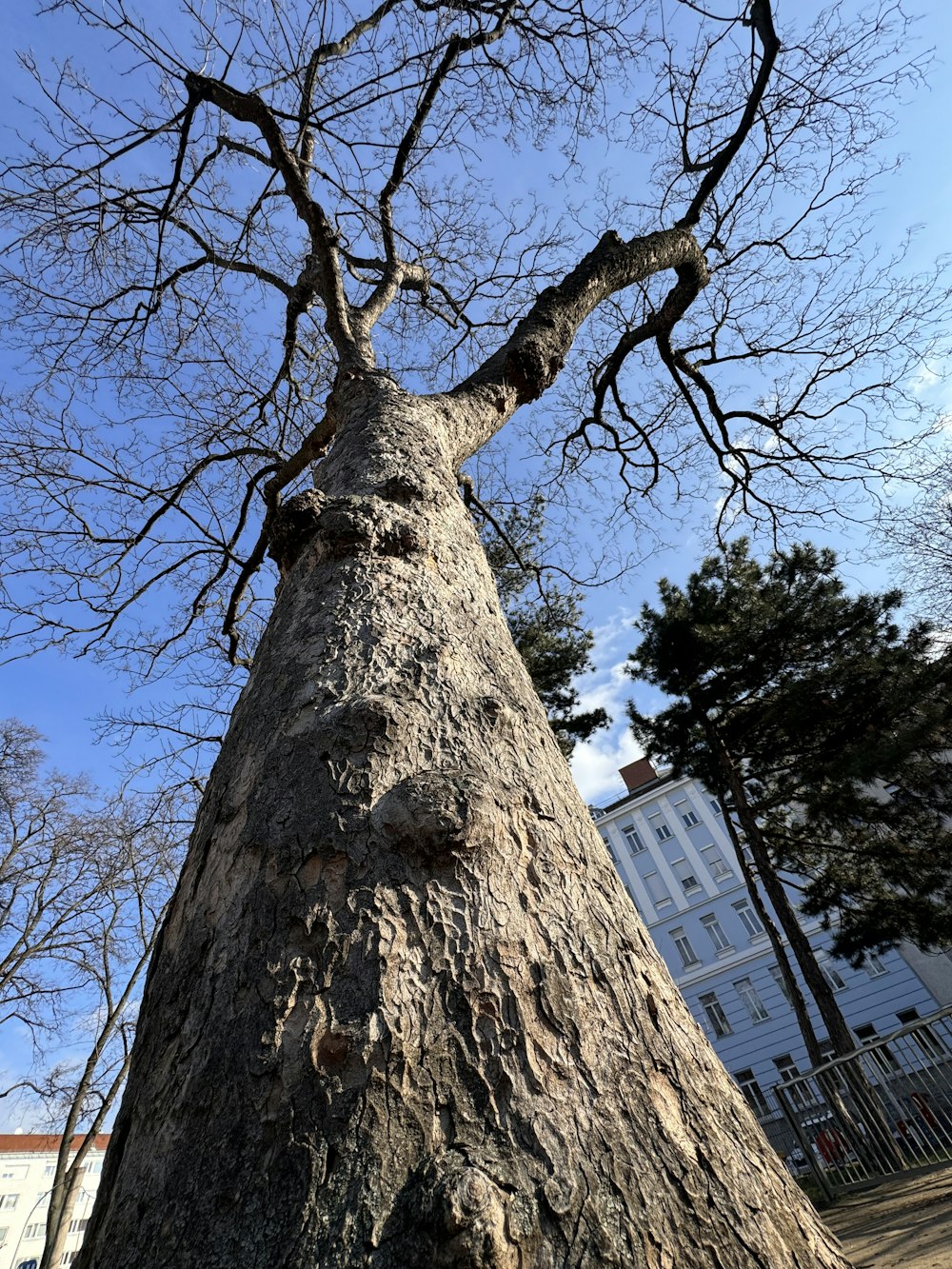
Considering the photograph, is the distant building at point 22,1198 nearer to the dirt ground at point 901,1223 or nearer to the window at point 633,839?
the window at point 633,839

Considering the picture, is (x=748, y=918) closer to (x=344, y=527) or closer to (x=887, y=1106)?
(x=887, y=1106)

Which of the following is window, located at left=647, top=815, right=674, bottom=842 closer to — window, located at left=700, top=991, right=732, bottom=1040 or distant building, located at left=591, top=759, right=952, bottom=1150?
distant building, located at left=591, top=759, right=952, bottom=1150

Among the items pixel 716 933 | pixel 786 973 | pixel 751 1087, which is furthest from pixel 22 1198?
pixel 786 973

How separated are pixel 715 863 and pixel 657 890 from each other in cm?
274

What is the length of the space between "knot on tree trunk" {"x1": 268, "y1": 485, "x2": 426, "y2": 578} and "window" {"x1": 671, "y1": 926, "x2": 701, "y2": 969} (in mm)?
27702

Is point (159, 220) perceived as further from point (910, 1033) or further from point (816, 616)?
point (910, 1033)

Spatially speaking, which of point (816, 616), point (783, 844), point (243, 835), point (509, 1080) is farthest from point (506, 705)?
point (783, 844)

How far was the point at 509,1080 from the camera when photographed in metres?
0.73

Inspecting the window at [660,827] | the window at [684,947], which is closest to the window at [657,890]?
the window at [684,947]

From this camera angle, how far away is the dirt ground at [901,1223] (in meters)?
3.40

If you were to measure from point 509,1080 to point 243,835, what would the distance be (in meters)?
0.57

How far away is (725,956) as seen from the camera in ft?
79.6

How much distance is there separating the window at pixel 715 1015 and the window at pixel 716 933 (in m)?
1.62

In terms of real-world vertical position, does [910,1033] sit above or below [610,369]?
below
